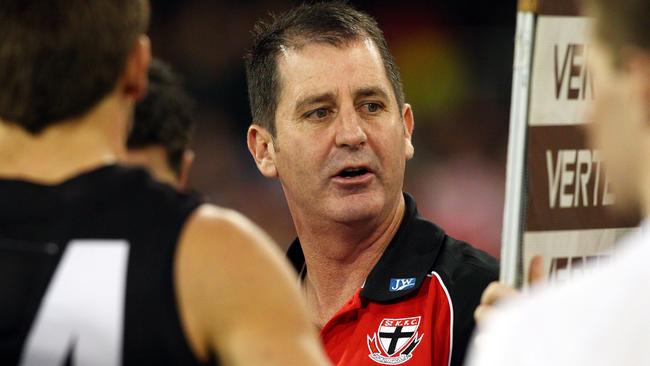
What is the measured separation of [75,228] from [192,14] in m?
7.99

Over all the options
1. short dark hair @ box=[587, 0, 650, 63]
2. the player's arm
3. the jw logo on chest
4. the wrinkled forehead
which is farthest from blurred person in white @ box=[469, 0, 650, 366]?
the wrinkled forehead

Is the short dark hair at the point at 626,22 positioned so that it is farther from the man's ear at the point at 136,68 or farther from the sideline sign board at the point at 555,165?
the man's ear at the point at 136,68

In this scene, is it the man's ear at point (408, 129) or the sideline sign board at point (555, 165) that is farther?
the man's ear at point (408, 129)

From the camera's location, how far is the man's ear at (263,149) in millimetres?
4266

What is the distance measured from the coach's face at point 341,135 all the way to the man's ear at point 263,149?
125 millimetres

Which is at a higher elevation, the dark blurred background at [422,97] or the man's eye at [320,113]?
the man's eye at [320,113]

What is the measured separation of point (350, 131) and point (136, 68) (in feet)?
5.70

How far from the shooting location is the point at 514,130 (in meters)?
2.58

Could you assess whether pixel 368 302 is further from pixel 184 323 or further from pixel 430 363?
pixel 184 323

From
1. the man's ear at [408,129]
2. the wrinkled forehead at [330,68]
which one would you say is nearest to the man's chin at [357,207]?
the man's ear at [408,129]

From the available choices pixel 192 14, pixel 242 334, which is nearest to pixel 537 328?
pixel 242 334

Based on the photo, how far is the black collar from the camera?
3709mm

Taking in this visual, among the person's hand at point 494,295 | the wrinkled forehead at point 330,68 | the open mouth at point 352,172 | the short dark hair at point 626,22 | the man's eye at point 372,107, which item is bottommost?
the open mouth at point 352,172

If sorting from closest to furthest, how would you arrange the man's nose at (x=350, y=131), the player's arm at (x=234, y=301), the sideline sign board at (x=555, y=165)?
the player's arm at (x=234, y=301)
the sideline sign board at (x=555, y=165)
the man's nose at (x=350, y=131)
